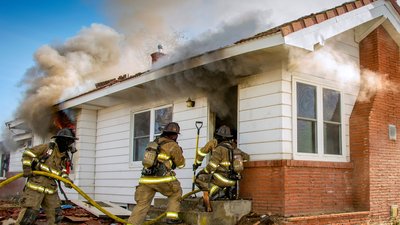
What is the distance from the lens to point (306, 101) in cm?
Answer: 886

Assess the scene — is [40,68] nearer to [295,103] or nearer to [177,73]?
[177,73]

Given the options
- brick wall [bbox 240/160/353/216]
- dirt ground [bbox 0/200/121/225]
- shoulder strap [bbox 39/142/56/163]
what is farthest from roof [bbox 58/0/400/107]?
dirt ground [bbox 0/200/121/225]

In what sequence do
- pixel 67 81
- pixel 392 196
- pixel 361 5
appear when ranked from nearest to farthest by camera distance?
pixel 361 5 → pixel 392 196 → pixel 67 81

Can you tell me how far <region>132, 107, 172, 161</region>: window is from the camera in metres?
11.3

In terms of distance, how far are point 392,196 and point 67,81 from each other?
37.8 feet

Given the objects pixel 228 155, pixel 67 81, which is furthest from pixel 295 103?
pixel 67 81

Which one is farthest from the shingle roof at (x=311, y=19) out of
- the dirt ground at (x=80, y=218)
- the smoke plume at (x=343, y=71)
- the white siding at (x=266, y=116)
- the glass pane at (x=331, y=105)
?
the dirt ground at (x=80, y=218)

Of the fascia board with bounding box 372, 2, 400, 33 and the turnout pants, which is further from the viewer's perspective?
the fascia board with bounding box 372, 2, 400, 33

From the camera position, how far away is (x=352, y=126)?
954 centimetres

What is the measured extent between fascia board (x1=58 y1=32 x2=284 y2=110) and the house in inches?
0.8

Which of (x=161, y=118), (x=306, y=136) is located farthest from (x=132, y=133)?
(x=306, y=136)

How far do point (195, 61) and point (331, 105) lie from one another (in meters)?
2.95

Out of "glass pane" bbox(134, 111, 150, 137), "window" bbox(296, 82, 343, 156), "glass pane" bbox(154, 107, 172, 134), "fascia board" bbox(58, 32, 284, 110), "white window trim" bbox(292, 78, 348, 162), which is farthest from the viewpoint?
"glass pane" bbox(134, 111, 150, 137)

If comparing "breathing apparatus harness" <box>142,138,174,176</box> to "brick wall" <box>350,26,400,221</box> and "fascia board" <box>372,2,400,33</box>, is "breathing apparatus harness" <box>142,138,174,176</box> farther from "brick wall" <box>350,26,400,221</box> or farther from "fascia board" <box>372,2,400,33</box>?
"fascia board" <box>372,2,400,33</box>
